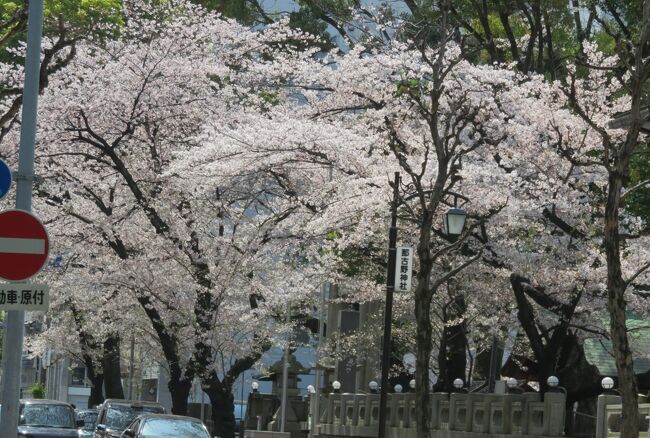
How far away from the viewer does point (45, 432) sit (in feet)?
73.4

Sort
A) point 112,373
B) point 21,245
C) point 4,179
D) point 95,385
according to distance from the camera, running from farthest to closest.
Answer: point 95,385 < point 112,373 < point 4,179 < point 21,245

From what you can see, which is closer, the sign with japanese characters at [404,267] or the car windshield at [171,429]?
the car windshield at [171,429]

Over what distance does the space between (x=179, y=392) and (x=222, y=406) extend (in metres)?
1.44

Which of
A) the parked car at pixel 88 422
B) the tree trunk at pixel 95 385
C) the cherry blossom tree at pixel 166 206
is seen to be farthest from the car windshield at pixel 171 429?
the tree trunk at pixel 95 385

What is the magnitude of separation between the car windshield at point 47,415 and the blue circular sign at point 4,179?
12.0 metres

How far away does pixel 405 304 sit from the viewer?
29891 mm

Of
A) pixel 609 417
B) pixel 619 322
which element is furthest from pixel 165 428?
pixel 619 322

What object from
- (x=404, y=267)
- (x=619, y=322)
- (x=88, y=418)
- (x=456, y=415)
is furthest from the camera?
(x=88, y=418)

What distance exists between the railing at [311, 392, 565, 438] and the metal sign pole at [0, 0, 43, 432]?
1181 cm

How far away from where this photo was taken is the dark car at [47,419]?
2238 cm

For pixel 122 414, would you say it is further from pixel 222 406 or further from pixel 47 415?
pixel 47 415

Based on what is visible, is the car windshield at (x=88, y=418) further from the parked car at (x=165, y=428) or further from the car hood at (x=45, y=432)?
the parked car at (x=165, y=428)

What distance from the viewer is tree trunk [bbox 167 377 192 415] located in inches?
1078

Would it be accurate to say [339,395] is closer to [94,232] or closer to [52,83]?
[94,232]
